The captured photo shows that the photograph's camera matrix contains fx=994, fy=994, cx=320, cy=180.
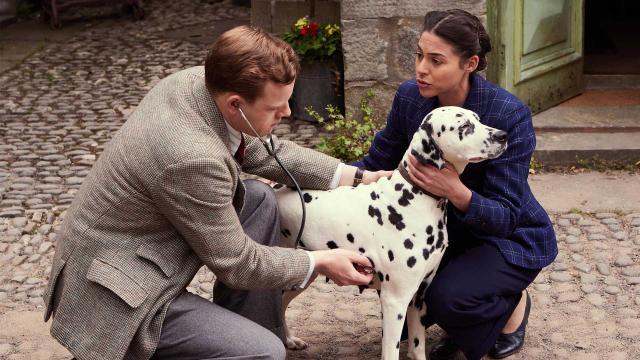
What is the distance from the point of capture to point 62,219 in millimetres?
5887

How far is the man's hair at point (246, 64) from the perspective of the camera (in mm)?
3311

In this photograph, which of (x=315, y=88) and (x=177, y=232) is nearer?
(x=177, y=232)

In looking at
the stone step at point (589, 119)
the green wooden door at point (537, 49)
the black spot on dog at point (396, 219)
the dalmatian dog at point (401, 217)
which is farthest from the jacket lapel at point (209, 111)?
the stone step at point (589, 119)

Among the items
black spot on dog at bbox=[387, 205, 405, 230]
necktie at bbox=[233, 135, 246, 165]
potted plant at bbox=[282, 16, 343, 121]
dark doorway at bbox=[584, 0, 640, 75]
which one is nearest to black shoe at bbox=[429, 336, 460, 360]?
black spot on dog at bbox=[387, 205, 405, 230]

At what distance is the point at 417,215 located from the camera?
11.9 feet

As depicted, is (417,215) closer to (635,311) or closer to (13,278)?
(635,311)

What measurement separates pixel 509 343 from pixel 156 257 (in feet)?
5.60

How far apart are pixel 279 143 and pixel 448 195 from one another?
76cm

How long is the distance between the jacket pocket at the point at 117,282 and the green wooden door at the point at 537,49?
13.1ft

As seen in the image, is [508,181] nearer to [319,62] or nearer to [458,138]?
[458,138]

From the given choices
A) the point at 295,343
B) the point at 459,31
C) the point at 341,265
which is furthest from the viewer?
the point at 295,343

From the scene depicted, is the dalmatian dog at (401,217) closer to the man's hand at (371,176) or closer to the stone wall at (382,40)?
the man's hand at (371,176)

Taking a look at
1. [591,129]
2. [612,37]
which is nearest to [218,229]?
[591,129]

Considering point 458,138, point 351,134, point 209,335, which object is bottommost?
point 351,134
